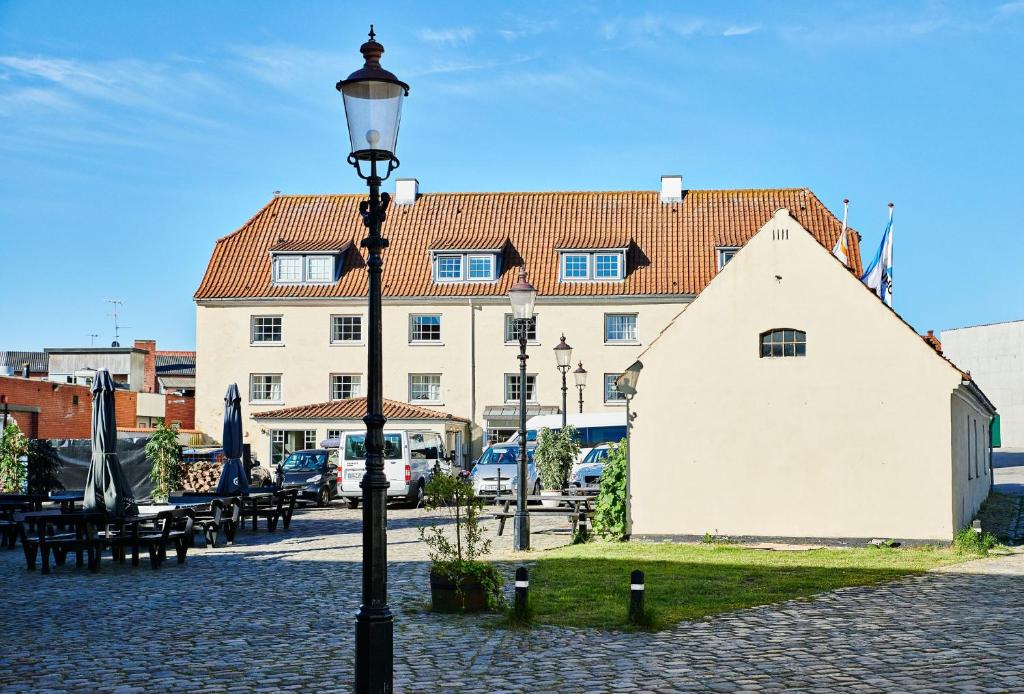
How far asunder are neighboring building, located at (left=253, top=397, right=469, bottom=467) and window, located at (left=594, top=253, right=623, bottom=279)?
27.5 ft

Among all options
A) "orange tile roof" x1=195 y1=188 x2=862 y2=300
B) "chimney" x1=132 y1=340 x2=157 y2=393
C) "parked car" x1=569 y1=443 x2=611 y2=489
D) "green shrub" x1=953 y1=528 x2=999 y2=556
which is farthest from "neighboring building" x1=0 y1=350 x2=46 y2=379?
"green shrub" x1=953 y1=528 x2=999 y2=556

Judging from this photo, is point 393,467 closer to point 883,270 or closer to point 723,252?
point 883,270

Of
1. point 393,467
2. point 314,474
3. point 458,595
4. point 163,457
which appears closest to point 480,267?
point 314,474

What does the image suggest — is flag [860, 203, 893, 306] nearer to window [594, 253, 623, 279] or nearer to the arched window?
the arched window

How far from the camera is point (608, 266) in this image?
4806cm

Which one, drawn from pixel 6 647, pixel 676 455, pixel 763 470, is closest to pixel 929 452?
pixel 763 470

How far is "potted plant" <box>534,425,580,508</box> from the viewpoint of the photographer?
2577 centimetres

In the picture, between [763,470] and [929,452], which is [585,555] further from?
[929,452]

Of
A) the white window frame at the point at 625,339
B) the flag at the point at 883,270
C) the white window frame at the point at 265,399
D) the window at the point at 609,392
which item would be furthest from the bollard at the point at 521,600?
the white window frame at the point at 265,399

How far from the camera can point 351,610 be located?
41.5 ft

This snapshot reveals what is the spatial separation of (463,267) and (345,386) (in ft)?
23.3

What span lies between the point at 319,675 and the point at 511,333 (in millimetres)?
38492

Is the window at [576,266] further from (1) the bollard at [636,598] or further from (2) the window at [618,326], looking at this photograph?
(1) the bollard at [636,598]

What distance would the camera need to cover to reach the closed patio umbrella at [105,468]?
58.3 ft
